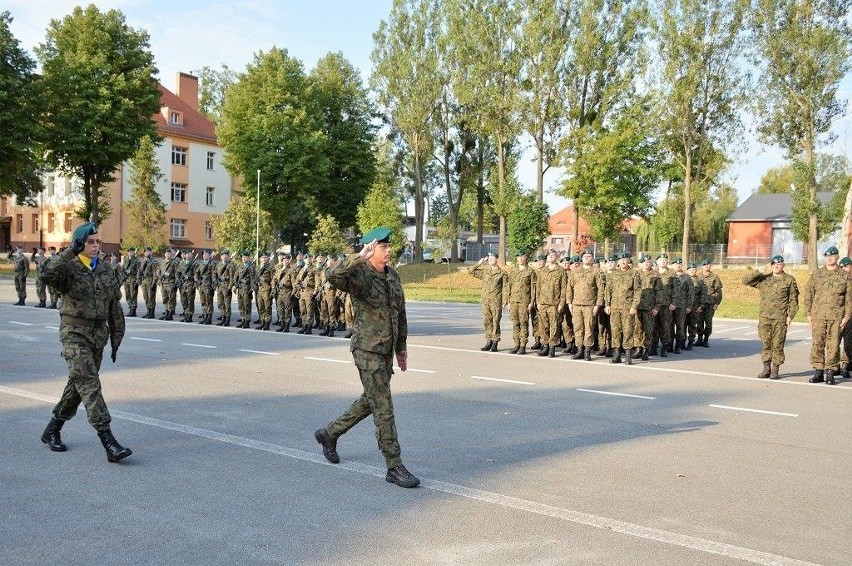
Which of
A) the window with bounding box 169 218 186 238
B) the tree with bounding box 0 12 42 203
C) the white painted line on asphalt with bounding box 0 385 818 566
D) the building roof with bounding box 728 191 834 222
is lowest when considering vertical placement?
the white painted line on asphalt with bounding box 0 385 818 566

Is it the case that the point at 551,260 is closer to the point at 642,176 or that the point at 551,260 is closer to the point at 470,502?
the point at 470,502

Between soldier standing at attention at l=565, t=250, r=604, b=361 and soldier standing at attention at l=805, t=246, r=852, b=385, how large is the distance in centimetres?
349

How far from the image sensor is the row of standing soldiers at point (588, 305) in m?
14.1

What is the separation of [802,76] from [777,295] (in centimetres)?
2781

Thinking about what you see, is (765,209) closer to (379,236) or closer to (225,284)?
(225,284)

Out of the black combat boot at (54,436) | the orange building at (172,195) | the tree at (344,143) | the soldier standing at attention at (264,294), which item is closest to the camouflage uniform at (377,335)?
the black combat boot at (54,436)

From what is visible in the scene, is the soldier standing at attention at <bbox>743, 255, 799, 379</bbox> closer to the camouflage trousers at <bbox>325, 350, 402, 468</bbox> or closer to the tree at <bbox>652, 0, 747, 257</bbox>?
the camouflage trousers at <bbox>325, 350, 402, 468</bbox>

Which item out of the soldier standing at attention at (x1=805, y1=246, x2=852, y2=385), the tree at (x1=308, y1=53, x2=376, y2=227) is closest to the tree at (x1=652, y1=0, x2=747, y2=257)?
the tree at (x1=308, y1=53, x2=376, y2=227)

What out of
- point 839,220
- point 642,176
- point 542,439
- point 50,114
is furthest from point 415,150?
point 542,439

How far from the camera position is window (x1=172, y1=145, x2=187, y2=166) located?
201ft

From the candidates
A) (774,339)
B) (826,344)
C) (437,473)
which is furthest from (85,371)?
(826,344)

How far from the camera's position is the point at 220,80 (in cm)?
7131

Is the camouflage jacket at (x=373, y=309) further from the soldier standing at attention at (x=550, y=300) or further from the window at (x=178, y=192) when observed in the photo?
the window at (x=178, y=192)

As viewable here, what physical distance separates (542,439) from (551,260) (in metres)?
7.80
